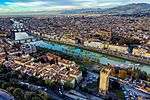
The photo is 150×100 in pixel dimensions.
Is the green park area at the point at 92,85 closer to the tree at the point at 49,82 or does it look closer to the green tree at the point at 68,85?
the green tree at the point at 68,85

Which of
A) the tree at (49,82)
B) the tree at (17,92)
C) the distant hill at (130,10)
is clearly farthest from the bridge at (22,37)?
the distant hill at (130,10)

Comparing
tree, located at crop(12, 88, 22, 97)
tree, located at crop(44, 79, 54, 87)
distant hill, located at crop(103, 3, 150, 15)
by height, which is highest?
tree, located at crop(12, 88, 22, 97)

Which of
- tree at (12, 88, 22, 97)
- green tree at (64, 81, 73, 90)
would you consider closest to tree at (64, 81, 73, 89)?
green tree at (64, 81, 73, 90)

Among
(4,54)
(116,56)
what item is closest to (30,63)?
(4,54)

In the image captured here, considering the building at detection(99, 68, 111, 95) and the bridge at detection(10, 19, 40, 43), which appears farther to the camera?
the bridge at detection(10, 19, 40, 43)

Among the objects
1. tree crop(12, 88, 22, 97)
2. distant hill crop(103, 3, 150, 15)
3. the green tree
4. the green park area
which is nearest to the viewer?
tree crop(12, 88, 22, 97)

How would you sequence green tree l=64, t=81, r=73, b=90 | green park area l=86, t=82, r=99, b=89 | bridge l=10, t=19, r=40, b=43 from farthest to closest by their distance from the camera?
bridge l=10, t=19, r=40, b=43 → green park area l=86, t=82, r=99, b=89 → green tree l=64, t=81, r=73, b=90

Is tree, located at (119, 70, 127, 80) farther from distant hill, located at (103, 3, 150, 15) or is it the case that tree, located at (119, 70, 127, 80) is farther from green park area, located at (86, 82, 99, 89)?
distant hill, located at (103, 3, 150, 15)

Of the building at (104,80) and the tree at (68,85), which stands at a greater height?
the building at (104,80)

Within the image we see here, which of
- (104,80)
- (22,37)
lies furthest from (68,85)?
(22,37)

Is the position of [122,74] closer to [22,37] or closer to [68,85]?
[68,85]

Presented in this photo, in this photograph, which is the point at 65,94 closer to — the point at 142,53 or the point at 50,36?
the point at 142,53
